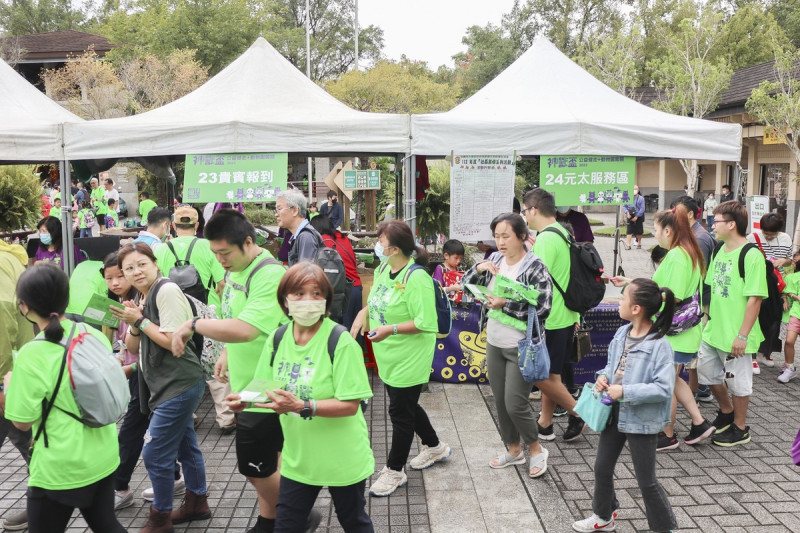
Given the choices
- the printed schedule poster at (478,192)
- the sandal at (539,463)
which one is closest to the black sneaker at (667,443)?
the sandal at (539,463)

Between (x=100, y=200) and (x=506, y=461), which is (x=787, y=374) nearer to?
(x=506, y=461)

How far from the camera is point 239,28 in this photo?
34.7 meters

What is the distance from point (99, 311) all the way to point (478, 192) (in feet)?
13.1

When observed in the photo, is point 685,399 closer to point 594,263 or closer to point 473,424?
point 594,263

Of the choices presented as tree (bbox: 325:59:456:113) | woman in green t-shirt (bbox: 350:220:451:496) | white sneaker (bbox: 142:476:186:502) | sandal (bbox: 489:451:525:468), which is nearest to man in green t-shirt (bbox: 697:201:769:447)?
sandal (bbox: 489:451:525:468)

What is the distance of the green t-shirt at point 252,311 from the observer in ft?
11.1

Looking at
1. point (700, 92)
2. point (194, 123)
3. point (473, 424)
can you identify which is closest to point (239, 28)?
point (700, 92)

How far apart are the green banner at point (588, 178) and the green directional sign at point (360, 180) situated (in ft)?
34.2

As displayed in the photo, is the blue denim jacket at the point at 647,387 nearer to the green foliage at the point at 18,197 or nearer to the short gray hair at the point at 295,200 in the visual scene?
the short gray hair at the point at 295,200

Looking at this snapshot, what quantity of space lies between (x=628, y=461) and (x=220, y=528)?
2958 millimetres

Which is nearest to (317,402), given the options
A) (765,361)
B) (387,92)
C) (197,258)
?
(197,258)

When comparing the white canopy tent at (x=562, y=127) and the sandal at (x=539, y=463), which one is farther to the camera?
the white canopy tent at (x=562, y=127)

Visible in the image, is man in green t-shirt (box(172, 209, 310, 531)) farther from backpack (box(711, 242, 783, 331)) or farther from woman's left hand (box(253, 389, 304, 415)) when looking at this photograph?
backpack (box(711, 242, 783, 331))

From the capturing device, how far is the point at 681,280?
16.0ft
